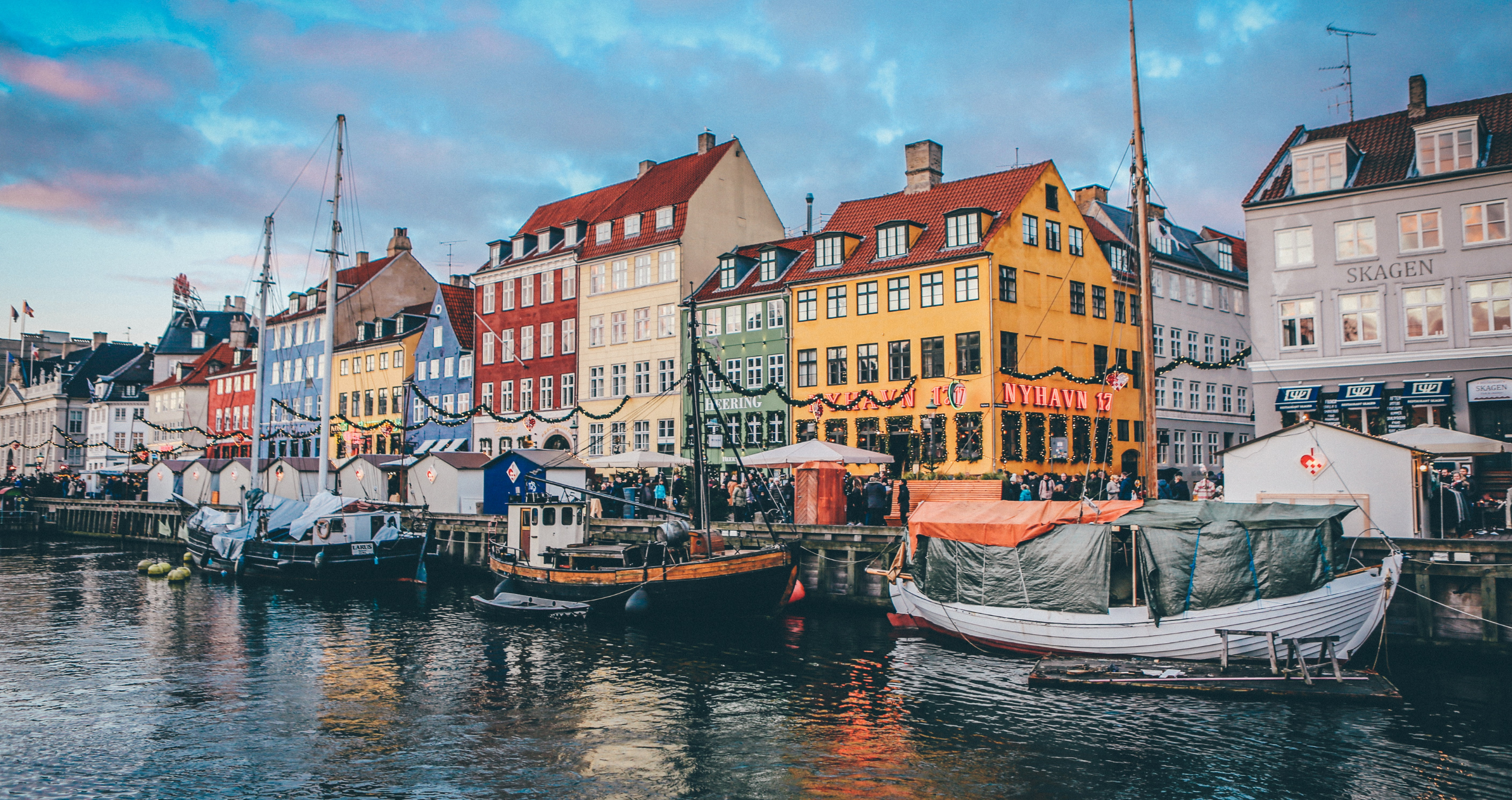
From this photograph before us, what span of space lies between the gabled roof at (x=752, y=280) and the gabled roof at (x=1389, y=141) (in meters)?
20.4

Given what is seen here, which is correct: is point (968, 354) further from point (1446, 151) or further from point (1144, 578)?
point (1144, 578)

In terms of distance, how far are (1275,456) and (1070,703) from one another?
31.3 feet

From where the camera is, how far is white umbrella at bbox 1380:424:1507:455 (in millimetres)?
26703

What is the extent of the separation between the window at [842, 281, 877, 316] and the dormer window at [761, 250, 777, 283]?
579cm

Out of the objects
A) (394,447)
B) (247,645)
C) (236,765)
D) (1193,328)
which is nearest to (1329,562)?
(236,765)

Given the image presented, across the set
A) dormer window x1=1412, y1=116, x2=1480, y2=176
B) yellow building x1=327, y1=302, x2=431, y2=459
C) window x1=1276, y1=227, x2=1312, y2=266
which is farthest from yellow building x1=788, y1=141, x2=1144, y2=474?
yellow building x1=327, y1=302, x2=431, y2=459

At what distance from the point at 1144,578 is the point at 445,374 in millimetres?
54893

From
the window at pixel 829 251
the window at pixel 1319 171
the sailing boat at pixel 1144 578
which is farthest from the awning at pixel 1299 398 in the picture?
the window at pixel 829 251

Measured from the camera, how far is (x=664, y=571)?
89.2ft

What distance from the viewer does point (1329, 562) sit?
20.1 metres

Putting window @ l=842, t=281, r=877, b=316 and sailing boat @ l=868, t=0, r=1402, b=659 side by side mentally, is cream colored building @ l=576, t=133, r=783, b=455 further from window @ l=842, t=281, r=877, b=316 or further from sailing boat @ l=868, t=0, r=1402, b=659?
sailing boat @ l=868, t=0, r=1402, b=659

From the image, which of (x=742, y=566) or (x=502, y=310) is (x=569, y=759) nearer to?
(x=742, y=566)

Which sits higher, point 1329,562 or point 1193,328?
point 1193,328

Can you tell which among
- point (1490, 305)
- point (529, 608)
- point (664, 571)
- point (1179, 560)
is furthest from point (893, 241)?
point (1179, 560)
